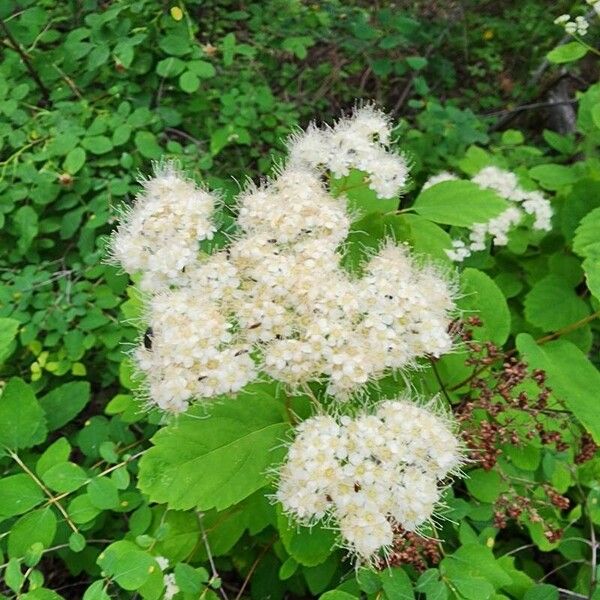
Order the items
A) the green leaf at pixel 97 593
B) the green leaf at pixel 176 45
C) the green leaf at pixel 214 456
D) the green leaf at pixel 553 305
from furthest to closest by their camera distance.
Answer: the green leaf at pixel 176 45 < the green leaf at pixel 553 305 < the green leaf at pixel 214 456 < the green leaf at pixel 97 593

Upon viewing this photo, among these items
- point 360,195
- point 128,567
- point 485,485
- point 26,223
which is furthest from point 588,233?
point 26,223

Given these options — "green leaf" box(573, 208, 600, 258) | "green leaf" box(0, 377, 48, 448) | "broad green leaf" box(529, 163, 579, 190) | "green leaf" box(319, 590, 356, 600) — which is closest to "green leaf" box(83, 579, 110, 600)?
"green leaf" box(319, 590, 356, 600)

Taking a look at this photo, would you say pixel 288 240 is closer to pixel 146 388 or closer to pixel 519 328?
pixel 146 388

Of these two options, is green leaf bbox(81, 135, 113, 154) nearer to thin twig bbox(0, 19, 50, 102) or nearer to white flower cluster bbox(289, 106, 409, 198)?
thin twig bbox(0, 19, 50, 102)

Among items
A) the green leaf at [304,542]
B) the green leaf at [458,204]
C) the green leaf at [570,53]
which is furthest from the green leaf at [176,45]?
the green leaf at [304,542]

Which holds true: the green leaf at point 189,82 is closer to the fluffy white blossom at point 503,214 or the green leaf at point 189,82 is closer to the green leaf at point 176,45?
the green leaf at point 176,45

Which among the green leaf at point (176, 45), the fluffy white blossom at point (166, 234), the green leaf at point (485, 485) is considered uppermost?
the green leaf at point (176, 45)

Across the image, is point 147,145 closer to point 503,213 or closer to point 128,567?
point 503,213
